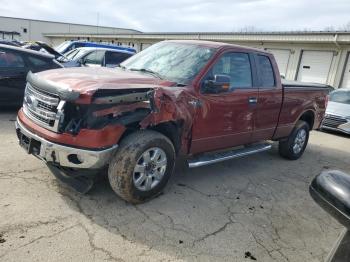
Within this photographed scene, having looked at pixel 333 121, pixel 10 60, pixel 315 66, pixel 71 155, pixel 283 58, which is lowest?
pixel 333 121

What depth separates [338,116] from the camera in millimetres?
10578

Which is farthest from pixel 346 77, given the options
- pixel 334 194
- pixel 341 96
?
pixel 334 194

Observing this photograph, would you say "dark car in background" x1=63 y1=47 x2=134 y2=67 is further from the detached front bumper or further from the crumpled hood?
the detached front bumper

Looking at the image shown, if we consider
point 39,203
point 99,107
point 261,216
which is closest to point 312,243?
point 261,216

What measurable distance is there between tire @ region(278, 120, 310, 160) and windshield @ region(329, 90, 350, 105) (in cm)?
549

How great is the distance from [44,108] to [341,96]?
1095cm

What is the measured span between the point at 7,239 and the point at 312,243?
9.97ft

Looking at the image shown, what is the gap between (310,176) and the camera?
5.95 metres

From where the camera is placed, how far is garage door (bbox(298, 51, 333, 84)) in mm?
17688

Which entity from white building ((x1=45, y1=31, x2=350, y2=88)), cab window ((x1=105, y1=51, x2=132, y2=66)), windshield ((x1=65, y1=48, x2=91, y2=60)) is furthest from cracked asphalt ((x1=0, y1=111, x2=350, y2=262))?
white building ((x1=45, y1=31, x2=350, y2=88))

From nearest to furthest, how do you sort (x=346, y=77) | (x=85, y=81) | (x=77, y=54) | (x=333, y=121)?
1. (x=85, y=81)
2. (x=333, y=121)
3. (x=77, y=54)
4. (x=346, y=77)

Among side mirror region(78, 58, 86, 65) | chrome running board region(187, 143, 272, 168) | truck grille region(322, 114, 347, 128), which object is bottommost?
truck grille region(322, 114, 347, 128)

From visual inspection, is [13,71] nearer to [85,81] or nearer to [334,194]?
[85,81]

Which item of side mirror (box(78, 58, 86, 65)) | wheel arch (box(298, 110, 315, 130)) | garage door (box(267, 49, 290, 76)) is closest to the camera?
wheel arch (box(298, 110, 315, 130))
